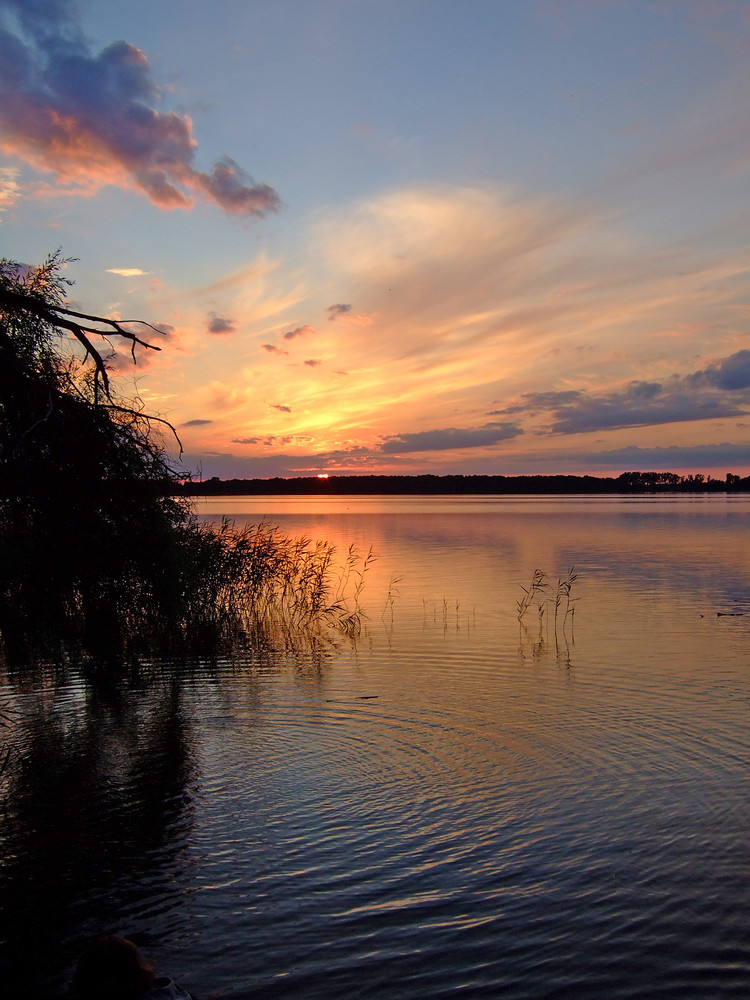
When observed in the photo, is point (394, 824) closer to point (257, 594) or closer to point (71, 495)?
point (71, 495)

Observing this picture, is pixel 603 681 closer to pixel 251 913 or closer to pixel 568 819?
pixel 568 819

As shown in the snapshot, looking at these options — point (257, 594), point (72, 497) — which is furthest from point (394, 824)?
point (257, 594)

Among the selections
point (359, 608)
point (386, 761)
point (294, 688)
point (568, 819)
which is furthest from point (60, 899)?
point (359, 608)

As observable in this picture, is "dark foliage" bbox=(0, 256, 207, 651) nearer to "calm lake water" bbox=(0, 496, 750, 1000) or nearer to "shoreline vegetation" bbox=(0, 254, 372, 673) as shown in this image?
"shoreline vegetation" bbox=(0, 254, 372, 673)

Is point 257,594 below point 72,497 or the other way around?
below

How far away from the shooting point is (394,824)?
9.63 meters

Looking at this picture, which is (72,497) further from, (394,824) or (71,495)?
(394,824)

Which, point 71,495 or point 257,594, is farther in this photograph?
point 257,594

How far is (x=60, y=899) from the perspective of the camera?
810 centimetres

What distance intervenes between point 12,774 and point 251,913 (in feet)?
19.9

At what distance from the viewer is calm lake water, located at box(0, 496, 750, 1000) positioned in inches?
271

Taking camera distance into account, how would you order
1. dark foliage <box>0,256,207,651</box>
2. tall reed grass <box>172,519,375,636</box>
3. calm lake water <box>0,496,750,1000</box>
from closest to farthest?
calm lake water <box>0,496,750,1000</box> < dark foliage <box>0,256,207,651</box> < tall reed grass <box>172,519,375,636</box>

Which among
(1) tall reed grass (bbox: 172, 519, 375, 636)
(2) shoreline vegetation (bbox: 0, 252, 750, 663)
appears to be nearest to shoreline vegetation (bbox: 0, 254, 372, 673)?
(2) shoreline vegetation (bbox: 0, 252, 750, 663)

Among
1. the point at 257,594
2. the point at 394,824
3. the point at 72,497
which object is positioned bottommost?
the point at 394,824
